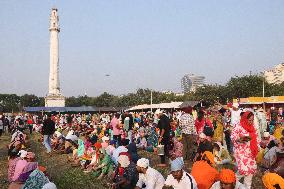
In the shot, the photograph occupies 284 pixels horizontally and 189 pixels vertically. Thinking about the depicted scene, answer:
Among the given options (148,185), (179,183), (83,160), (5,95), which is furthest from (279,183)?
(5,95)

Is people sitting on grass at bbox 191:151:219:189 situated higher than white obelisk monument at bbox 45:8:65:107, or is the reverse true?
white obelisk monument at bbox 45:8:65:107

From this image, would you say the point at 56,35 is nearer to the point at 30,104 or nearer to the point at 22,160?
the point at 30,104

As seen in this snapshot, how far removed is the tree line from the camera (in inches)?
2795

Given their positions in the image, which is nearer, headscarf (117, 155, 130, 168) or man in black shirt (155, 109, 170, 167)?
headscarf (117, 155, 130, 168)

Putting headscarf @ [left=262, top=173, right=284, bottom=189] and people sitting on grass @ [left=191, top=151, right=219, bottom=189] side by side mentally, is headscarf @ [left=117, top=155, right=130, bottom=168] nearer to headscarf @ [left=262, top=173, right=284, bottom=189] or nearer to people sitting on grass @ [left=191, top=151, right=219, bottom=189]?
people sitting on grass @ [left=191, top=151, right=219, bottom=189]

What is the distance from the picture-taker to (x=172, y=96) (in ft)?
343

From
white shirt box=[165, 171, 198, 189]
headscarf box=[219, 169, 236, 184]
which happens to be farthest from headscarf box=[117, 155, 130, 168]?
headscarf box=[219, 169, 236, 184]

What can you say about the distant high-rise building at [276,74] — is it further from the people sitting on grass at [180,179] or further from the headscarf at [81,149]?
the people sitting on grass at [180,179]

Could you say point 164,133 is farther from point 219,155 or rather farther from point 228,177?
point 228,177

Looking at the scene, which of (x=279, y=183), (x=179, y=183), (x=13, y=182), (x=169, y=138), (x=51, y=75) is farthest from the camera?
(x=51, y=75)

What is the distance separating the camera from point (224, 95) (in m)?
76.7

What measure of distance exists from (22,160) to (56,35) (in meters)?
68.0

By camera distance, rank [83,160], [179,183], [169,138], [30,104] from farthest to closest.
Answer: [30,104] < [83,160] < [169,138] < [179,183]

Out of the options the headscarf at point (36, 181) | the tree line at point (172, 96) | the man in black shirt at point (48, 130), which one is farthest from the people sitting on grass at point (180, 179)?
→ the tree line at point (172, 96)
